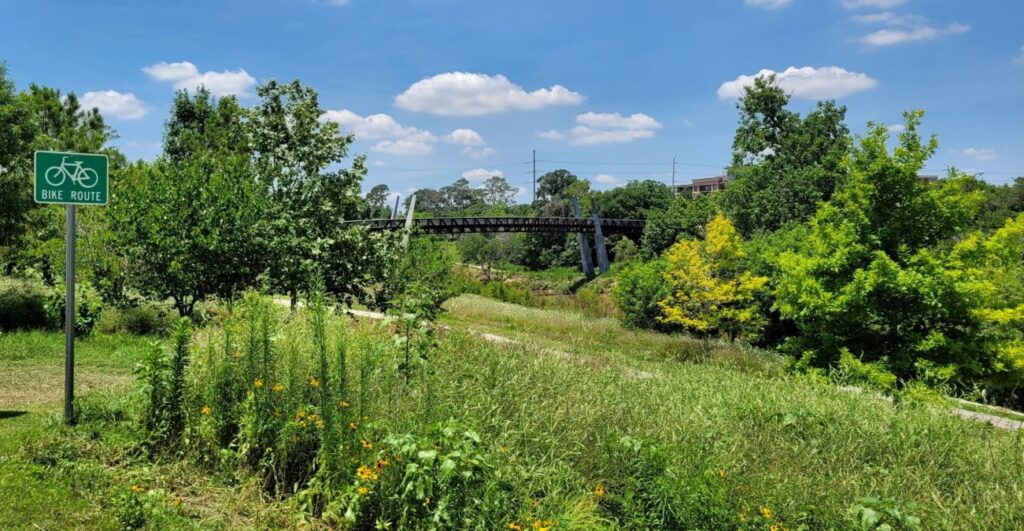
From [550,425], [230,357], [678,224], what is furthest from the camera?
[678,224]

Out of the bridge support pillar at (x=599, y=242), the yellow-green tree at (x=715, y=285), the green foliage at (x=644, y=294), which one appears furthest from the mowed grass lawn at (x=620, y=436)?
the bridge support pillar at (x=599, y=242)

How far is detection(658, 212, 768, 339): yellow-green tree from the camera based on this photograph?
2233 centimetres

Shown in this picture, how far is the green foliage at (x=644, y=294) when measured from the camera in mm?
25844

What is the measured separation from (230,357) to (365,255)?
733 cm

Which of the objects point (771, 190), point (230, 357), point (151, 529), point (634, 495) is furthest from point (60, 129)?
point (771, 190)

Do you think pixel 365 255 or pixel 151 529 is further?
pixel 365 255

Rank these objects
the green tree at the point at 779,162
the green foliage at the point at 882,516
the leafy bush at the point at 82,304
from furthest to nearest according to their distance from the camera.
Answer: the green tree at the point at 779,162 < the leafy bush at the point at 82,304 < the green foliage at the point at 882,516

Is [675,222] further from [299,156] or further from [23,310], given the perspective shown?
[23,310]

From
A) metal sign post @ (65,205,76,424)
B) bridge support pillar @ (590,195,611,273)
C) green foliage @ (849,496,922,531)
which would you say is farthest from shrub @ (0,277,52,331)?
bridge support pillar @ (590,195,611,273)

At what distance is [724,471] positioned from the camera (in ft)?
13.4

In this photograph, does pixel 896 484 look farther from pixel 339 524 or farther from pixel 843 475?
pixel 339 524

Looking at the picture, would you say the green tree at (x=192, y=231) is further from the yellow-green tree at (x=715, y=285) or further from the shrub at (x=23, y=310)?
the yellow-green tree at (x=715, y=285)

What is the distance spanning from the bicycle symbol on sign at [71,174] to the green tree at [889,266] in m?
12.6

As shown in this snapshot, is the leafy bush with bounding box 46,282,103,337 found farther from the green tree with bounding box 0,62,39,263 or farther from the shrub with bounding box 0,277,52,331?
the green tree with bounding box 0,62,39,263
